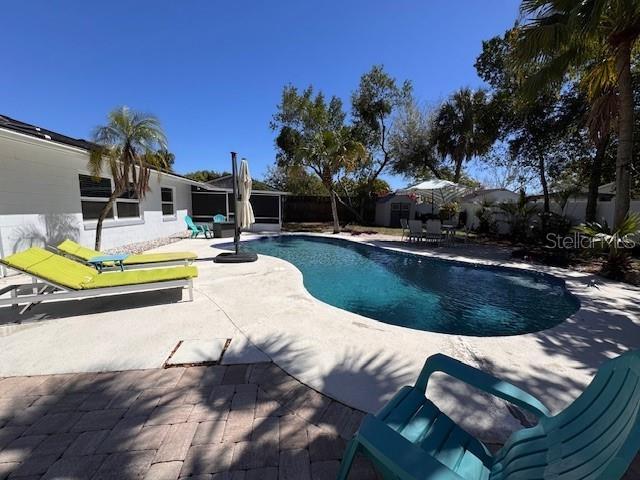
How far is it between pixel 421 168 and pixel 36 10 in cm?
2224

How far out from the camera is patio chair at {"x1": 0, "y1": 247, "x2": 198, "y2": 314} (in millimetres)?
4157

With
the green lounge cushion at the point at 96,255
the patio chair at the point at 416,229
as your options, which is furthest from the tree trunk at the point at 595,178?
the green lounge cushion at the point at 96,255

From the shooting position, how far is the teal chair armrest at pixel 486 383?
1.58 metres

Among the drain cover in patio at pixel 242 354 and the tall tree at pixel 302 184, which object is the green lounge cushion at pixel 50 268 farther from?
the tall tree at pixel 302 184

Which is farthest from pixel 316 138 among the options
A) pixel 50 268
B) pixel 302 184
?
pixel 50 268

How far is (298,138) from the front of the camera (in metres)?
20.0

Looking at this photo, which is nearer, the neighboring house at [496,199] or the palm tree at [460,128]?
the neighboring house at [496,199]

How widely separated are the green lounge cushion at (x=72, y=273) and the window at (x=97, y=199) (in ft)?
16.0

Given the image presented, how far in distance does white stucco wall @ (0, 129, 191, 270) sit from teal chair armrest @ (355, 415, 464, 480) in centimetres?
750

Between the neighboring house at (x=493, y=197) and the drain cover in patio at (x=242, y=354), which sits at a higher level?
the neighboring house at (x=493, y=197)

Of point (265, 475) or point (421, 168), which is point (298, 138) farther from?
point (265, 475)

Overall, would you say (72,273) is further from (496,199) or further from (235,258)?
(496,199)

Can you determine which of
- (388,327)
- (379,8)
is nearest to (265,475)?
(388,327)

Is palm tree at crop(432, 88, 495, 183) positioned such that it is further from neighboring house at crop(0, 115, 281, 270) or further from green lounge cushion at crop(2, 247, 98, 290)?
green lounge cushion at crop(2, 247, 98, 290)
